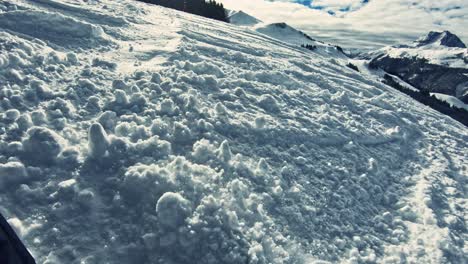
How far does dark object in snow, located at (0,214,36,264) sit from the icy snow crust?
700 mm

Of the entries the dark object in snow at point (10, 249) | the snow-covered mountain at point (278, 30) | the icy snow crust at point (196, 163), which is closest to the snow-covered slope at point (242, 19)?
the snow-covered mountain at point (278, 30)

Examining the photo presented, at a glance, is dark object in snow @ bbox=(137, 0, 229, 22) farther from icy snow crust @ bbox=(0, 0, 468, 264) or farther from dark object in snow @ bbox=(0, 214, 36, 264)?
dark object in snow @ bbox=(0, 214, 36, 264)

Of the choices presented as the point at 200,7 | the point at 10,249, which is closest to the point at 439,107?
the point at 10,249

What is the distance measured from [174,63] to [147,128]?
14.2ft

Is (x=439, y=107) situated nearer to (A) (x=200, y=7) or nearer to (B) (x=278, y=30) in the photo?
(A) (x=200, y=7)

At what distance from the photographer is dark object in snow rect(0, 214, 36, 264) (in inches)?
153

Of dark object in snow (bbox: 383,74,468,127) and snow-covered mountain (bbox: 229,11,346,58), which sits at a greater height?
snow-covered mountain (bbox: 229,11,346,58)

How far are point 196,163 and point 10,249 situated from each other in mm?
3651

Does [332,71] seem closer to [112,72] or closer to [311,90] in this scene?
[311,90]

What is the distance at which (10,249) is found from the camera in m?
3.99

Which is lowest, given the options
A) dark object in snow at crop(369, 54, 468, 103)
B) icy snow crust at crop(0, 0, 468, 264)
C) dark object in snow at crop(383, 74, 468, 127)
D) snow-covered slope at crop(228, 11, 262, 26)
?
dark object in snow at crop(369, 54, 468, 103)

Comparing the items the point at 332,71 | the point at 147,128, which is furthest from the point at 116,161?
the point at 332,71

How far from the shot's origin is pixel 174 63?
38.1 feet

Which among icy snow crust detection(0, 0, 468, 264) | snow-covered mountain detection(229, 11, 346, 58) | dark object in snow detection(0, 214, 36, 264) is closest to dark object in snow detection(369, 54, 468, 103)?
snow-covered mountain detection(229, 11, 346, 58)
